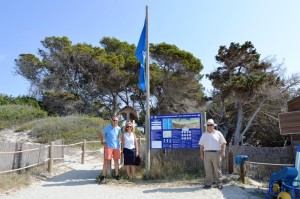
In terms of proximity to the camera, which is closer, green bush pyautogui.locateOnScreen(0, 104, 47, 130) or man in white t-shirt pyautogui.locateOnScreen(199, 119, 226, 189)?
man in white t-shirt pyautogui.locateOnScreen(199, 119, 226, 189)

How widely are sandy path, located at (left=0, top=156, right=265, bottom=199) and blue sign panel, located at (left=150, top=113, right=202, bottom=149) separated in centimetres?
140

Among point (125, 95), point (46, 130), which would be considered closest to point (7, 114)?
point (46, 130)

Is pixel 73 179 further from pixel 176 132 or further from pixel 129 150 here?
pixel 176 132

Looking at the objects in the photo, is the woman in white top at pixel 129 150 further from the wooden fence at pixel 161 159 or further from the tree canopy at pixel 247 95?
the tree canopy at pixel 247 95

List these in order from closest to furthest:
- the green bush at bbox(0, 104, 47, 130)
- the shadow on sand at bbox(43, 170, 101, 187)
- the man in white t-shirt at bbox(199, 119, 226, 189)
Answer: the man in white t-shirt at bbox(199, 119, 226, 189), the shadow on sand at bbox(43, 170, 101, 187), the green bush at bbox(0, 104, 47, 130)

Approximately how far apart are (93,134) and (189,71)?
1098 cm

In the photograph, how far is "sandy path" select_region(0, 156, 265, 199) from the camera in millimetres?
7281

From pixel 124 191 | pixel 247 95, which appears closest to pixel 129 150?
pixel 124 191

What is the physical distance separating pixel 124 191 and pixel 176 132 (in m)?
2.62

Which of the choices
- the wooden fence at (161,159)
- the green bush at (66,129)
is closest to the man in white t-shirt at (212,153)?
the wooden fence at (161,159)

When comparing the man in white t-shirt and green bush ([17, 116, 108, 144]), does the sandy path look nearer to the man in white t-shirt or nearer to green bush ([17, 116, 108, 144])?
the man in white t-shirt

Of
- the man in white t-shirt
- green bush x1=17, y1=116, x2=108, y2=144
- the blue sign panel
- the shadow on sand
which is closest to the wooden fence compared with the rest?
the blue sign panel

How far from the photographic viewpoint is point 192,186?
8.28 metres

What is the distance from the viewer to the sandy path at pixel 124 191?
7.28m
